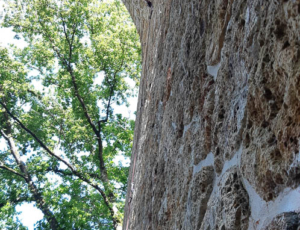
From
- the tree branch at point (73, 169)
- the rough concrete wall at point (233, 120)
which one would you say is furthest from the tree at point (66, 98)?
the rough concrete wall at point (233, 120)

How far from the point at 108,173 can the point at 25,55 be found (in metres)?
5.40

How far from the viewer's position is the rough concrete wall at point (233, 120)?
85 centimetres

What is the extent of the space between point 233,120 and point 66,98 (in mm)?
12269

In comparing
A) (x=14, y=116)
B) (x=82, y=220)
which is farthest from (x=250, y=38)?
(x=14, y=116)

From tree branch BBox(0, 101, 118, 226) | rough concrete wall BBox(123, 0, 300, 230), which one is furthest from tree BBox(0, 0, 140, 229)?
rough concrete wall BBox(123, 0, 300, 230)

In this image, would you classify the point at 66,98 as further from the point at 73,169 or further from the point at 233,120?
the point at 233,120

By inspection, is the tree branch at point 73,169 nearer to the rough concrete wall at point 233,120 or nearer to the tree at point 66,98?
the tree at point 66,98

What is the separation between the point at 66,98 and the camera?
42.7 ft

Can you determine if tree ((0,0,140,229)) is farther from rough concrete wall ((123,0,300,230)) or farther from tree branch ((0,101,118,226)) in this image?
rough concrete wall ((123,0,300,230))

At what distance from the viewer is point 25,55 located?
1367 cm

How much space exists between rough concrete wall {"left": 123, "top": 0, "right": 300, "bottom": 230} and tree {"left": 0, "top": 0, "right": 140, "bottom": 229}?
1002 cm

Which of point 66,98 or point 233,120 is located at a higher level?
point 66,98

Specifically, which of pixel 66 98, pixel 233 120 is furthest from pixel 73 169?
pixel 233 120

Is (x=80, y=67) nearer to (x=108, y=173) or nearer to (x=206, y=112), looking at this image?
(x=108, y=173)
